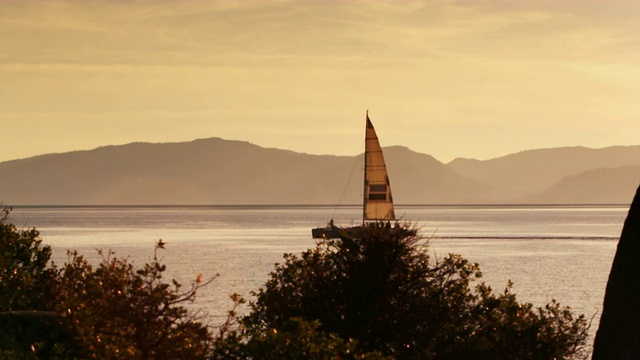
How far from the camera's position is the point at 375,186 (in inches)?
6284

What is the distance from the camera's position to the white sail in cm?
15600

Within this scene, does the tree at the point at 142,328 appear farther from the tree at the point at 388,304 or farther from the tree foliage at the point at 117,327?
the tree at the point at 388,304

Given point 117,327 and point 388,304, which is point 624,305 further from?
point 388,304

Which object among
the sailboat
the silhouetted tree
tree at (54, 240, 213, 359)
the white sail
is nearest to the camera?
the silhouetted tree

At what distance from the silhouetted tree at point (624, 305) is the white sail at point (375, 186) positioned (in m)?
138

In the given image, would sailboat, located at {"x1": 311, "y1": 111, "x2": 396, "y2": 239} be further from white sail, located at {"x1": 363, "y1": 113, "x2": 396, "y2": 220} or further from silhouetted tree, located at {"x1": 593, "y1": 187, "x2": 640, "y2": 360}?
silhouetted tree, located at {"x1": 593, "y1": 187, "x2": 640, "y2": 360}

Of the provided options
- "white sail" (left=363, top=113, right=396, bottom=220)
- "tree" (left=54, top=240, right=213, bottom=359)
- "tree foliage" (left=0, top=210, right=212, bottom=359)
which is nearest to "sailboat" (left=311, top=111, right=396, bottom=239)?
"white sail" (left=363, top=113, right=396, bottom=220)

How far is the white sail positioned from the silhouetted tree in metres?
138

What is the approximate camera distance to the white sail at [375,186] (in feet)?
512

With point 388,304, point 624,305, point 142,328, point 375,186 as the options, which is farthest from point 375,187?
point 624,305

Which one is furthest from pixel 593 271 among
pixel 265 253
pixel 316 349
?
pixel 316 349

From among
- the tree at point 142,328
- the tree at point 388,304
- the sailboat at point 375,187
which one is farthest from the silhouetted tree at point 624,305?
the sailboat at point 375,187

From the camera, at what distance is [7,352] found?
72.0ft

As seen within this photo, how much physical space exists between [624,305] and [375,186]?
14192cm
